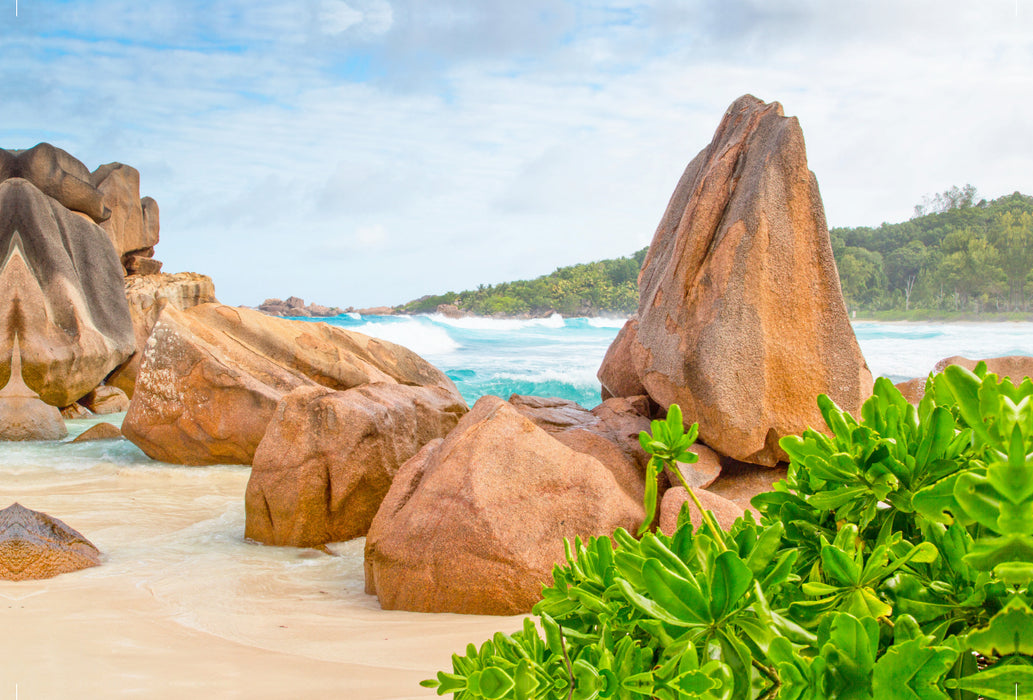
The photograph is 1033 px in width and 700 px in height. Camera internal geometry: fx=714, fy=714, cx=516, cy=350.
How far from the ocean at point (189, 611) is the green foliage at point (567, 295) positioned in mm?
40491

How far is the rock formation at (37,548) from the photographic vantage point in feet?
12.1

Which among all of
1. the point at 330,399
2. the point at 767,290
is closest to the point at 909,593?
the point at 767,290

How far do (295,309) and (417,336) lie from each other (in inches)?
976

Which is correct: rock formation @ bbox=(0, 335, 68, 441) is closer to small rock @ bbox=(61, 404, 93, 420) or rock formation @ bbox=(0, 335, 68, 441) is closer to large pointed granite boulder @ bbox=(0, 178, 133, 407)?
large pointed granite boulder @ bbox=(0, 178, 133, 407)

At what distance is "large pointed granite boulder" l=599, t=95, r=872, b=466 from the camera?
4059mm

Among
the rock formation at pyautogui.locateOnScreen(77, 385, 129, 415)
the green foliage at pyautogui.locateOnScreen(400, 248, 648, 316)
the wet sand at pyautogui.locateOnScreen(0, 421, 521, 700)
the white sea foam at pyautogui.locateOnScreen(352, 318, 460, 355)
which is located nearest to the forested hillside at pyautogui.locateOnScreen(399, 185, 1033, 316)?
the white sea foam at pyautogui.locateOnScreen(352, 318, 460, 355)

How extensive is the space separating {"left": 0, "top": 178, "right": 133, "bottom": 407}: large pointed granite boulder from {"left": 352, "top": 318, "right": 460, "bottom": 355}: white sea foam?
49.8 ft

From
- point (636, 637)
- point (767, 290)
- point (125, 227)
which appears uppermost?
point (125, 227)

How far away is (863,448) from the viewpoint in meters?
0.75

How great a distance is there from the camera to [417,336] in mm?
30688

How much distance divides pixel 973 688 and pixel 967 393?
0.25m

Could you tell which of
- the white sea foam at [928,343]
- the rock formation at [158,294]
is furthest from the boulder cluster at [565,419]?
the white sea foam at [928,343]

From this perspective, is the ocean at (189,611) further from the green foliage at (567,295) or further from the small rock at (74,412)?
the green foliage at (567,295)

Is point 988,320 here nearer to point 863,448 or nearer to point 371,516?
point 371,516
